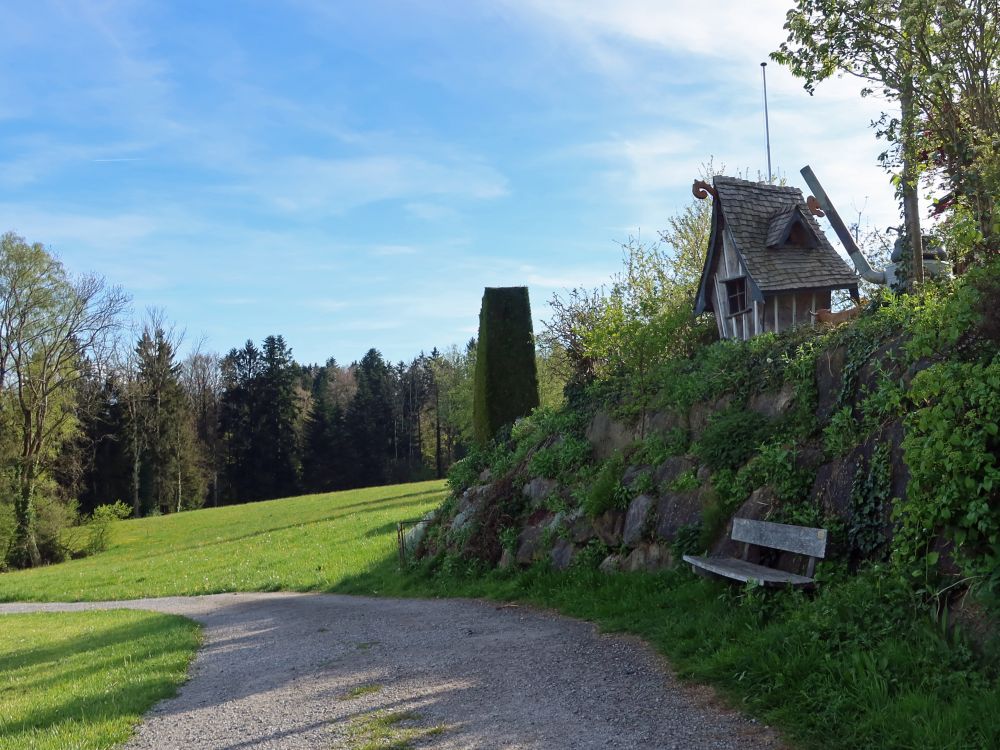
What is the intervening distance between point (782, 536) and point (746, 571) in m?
0.52

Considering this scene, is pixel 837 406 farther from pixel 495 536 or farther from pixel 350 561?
pixel 350 561

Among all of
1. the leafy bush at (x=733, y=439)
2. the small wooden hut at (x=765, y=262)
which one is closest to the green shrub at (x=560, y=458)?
the leafy bush at (x=733, y=439)

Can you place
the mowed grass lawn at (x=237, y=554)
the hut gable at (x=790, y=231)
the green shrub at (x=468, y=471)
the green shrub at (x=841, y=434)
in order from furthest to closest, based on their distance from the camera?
the mowed grass lawn at (x=237, y=554) < the green shrub at (x=468, y=471) < the hut gable at (x=790, y=231) < the green shrub at (x=841, y=434)

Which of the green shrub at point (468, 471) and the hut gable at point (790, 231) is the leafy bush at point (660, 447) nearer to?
the green shrub at point (468, 471)

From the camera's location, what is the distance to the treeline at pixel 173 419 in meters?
34.3

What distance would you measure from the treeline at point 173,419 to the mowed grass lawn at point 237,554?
12.4 feet

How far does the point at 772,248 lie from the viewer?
16.4m

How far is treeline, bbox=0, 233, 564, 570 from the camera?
34.3m

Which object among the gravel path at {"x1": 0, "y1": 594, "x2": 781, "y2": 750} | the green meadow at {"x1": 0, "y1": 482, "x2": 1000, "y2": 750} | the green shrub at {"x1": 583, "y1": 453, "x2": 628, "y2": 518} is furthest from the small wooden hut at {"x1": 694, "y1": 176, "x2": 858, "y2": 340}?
the gravel path at {"x1": 0, "y1": 594, "x2": 781, "y2": 750}

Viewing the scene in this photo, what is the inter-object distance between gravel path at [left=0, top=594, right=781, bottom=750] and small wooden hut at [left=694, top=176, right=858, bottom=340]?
873 centimetres

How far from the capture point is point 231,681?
8.12m

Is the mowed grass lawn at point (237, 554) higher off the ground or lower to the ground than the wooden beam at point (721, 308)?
lower

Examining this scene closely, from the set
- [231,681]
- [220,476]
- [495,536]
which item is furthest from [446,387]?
[231,681]

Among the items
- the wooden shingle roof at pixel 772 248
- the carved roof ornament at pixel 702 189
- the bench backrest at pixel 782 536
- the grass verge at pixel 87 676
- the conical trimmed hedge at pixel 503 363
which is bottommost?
the grass verge at pixel 87 676
